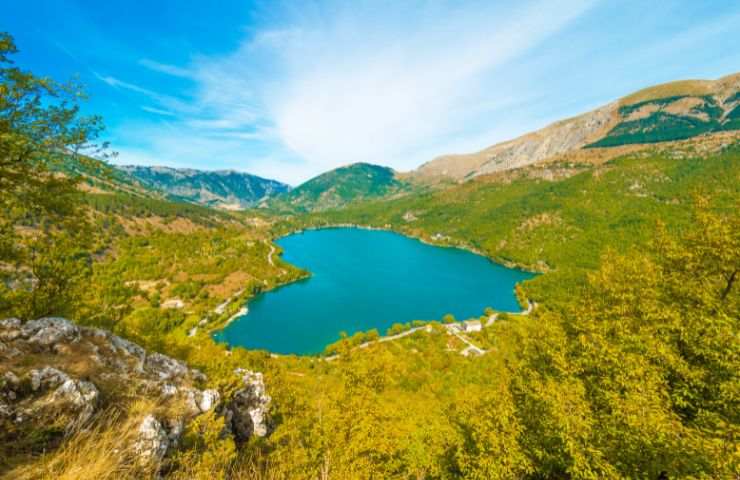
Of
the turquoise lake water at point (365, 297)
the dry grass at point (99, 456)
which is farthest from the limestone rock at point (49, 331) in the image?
the turquoise lake water at point (365, 297)

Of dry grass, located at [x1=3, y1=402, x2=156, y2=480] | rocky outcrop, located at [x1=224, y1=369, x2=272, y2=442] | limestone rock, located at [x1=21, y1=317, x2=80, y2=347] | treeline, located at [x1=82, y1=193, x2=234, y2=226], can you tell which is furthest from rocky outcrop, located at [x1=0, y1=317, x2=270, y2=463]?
treeline, located at [x1=82, y1=193, x2=234, y2=226]

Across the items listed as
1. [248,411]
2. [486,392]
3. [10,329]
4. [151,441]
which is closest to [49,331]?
[10,329]

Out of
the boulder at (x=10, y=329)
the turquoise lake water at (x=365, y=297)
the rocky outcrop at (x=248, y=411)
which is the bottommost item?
the turquoise lake water at (x=365, y=297)

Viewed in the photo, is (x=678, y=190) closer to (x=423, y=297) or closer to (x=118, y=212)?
(x=423, y=297)

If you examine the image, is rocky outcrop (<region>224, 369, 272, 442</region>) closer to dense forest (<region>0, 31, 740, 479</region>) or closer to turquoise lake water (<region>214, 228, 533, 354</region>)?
dense forest (<region>0, 31, 740, 479</region>)

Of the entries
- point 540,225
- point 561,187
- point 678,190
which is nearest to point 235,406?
point 540,225

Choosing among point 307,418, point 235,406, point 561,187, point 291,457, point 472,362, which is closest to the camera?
point 291,457

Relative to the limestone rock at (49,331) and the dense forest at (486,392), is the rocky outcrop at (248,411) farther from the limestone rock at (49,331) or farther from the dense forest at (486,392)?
the limestone rock at (49,331)
